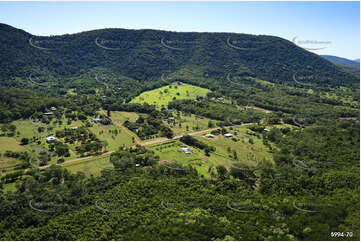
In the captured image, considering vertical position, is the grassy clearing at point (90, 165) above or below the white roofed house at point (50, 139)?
below

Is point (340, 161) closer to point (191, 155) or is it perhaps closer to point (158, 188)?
point (191, 155)

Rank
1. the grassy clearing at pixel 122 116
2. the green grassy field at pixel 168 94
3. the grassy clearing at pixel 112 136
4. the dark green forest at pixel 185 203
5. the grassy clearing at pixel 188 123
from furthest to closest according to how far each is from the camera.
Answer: the green grassy field at pixel 168 94 → the grassy clearing at pixel 122 116 → the grassy clearing at pixel 188 123 → the grassy clearing at pixel 112 136 → the dark green forest at pixel 185 203

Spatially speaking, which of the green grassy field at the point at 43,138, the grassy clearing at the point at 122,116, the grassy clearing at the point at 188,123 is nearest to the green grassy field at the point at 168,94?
the grassy clearing at the point at 122,116

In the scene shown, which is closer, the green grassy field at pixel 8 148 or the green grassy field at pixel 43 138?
the green grassy field at pixel 8 148

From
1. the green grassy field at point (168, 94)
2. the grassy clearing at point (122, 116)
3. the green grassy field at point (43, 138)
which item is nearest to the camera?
the green grassy field at point (43, 138)

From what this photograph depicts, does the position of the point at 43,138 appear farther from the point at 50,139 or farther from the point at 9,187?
the point at 9,187

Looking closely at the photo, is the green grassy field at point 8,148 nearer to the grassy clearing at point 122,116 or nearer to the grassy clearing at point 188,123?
the grassy clearing at point 122,116

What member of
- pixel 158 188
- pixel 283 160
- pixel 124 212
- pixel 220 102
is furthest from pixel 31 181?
pixel 220 102

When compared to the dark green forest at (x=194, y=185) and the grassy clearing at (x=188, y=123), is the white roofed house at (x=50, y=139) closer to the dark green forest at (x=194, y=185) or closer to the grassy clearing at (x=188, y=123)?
the dark green forest at (x=194, y=185)

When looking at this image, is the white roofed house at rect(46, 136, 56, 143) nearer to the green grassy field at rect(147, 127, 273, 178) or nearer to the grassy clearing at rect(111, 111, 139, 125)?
the grassy clearing at rect(111, 111, 139, 125)

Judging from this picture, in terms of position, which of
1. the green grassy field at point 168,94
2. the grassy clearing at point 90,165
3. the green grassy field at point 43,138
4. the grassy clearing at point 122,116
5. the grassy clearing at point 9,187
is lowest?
the grassy clearing at point 9,187
